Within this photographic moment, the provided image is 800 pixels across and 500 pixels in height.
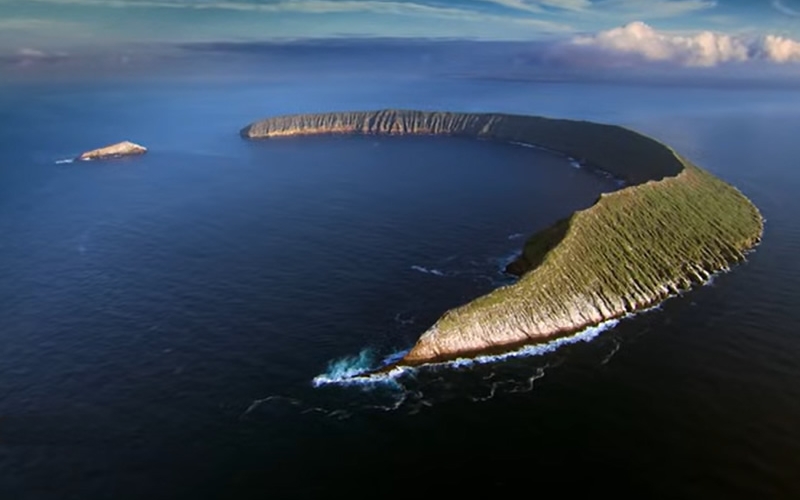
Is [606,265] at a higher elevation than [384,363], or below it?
higher

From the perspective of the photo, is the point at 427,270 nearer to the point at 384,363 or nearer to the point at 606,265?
the point at 606,265

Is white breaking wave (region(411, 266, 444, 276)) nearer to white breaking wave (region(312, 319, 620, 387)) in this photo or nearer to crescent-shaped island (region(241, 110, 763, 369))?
crescent-shaped island (region(241, 110, 763, 369))

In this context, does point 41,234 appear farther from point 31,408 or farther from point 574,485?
point 574,485

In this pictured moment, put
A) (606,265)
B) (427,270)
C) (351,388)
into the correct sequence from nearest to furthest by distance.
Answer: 1. (351,388)
2. (606,265)
3. (427,270)

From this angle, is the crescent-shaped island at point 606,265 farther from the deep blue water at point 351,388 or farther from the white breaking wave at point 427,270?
the white breaking wave at point 427,270

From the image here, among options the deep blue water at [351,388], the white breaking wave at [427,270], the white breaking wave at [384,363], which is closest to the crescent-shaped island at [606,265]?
the white breaking wave at [384,363]

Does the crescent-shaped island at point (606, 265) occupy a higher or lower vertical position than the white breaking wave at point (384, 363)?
higher

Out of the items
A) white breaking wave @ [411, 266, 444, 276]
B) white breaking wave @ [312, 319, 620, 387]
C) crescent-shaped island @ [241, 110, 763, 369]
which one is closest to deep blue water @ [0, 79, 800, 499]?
white breaking wave @ [411, 266, 444, 276]

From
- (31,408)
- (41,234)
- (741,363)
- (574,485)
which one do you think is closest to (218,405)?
(31,408)

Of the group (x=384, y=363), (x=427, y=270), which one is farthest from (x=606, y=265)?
(x=384, y=363)

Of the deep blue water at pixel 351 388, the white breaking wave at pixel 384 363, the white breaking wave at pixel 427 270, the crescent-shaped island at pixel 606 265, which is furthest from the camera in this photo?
the white breaking wave at pixel 427 270

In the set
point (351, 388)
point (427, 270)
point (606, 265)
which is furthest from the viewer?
point (427, 270)
